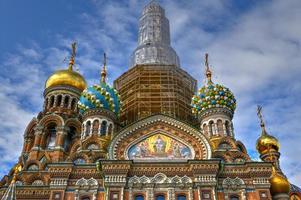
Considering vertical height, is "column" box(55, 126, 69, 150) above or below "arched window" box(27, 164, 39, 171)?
above

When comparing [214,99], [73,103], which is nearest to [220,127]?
[214,99]

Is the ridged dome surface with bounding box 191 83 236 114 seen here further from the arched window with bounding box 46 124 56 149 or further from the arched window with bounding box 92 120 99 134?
the arched window with bounding box 46 124 56 149

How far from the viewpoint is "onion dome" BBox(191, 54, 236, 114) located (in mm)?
21344

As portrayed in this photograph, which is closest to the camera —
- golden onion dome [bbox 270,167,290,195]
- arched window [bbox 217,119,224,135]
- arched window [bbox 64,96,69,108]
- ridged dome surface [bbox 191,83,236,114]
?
golden onion dome [bbox 270,167,290,195]

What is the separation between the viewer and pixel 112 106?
71.3ft

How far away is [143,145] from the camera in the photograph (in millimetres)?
18250

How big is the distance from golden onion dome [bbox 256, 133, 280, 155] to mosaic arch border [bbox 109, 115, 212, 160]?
8954 millimetres

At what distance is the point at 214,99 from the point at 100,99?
19.7 feet

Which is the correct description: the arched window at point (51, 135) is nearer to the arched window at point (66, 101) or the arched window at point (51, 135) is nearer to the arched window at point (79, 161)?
the arched window at point (66, 101)

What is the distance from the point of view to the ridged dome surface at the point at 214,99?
21328 mm

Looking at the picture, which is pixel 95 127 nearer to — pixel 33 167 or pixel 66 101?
pixel 33 167

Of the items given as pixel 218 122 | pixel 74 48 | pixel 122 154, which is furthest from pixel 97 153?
pixel 74 48

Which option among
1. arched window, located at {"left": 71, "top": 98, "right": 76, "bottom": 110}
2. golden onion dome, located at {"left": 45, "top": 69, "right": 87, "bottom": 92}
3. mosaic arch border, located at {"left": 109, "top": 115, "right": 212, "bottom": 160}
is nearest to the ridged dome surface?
mosaic arch border, located at {"left": 109, "top": 115, "right": 212, "bottom": 160}

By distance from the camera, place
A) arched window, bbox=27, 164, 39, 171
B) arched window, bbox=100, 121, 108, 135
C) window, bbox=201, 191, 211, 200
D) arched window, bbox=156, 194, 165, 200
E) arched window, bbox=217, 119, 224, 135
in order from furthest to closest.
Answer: arched window, bbox=27, 164, 39, 171 → arched window, bbox=100, 121, 108, 135 → arched window, bbox=217, 119, 224, 135 → arched window, bbox=156, 194, 165, 200 → window, bbox=201, 191, 211, 200
